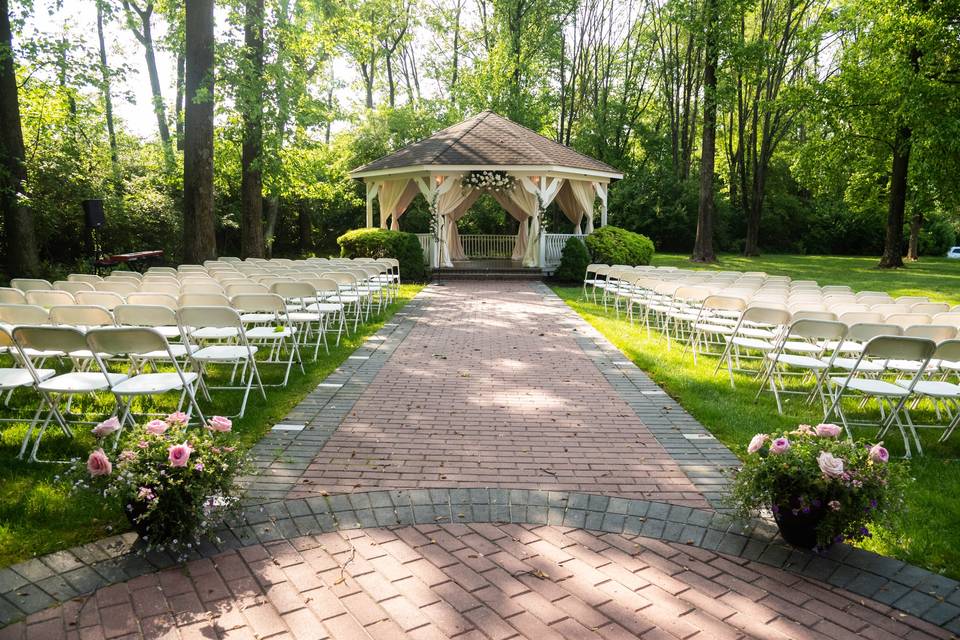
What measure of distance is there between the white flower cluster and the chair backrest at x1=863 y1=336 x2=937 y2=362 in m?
15.4

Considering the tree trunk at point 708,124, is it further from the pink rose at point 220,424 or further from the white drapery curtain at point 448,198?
the pink rose at point 220,424

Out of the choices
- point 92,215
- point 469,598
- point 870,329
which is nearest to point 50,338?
point 469,598

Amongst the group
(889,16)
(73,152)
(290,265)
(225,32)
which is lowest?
(290,265)

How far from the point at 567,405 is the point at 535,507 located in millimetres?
2241

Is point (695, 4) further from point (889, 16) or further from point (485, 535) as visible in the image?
point (485, 535)

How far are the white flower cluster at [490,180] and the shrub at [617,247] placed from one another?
10.6 feet

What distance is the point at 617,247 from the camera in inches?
682

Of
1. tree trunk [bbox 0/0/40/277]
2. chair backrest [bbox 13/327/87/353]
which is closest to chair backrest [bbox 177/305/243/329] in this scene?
chair backrest [bbox 13/327/87/353]

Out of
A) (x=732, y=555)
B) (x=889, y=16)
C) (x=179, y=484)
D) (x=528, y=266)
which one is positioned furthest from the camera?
(x=889, y=16)

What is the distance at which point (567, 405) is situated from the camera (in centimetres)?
568

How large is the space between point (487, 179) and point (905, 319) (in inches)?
570

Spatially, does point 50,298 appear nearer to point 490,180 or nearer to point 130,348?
point 130,348

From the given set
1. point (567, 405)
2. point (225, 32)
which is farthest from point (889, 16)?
point (567, 405)

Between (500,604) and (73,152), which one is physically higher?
(73,152)
